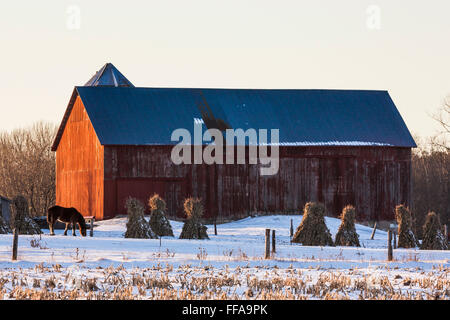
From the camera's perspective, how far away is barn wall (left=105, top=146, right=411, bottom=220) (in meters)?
49.7

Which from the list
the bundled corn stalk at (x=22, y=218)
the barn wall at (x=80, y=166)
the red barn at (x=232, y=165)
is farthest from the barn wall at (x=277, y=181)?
the bundled corn stalk at (x=22, y=218)

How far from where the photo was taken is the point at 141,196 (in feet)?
163

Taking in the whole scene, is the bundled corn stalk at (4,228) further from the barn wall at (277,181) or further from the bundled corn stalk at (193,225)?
the barn wall at (277,181)

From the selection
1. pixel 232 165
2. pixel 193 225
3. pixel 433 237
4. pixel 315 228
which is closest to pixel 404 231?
pixel 433 237

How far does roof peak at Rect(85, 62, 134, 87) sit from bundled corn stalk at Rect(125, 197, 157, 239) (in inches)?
988

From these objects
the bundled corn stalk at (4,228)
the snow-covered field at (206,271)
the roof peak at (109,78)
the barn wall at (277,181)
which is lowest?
the snow-covered field at (206,271)

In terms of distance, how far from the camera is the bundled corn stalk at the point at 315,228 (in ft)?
115

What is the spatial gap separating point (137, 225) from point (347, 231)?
8.20m

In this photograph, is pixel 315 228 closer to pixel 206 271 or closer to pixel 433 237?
pixel 433 237

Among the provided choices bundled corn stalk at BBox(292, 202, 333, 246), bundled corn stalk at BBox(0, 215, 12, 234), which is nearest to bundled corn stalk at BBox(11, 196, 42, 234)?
bundled corn stalk at BBox(0, 215, 12, 234)

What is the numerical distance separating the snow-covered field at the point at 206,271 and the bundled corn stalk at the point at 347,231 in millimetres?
1743

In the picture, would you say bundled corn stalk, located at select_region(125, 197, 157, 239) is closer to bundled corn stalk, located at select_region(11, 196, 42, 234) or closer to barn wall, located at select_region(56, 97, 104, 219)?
bundled corn stalk, located at select_region(11, 196, 42, 234)
